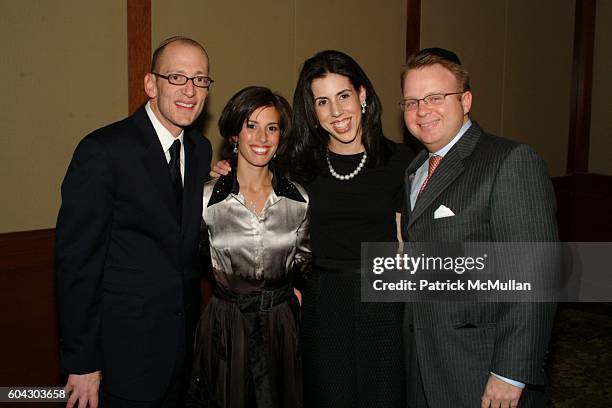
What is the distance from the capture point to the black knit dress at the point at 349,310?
2.71 metres

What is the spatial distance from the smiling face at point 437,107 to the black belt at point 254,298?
981 millimetres

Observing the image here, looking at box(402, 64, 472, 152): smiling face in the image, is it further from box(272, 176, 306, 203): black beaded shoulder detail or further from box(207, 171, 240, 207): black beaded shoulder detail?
box(207, 171, 240, 207): black beaded shoulder detail

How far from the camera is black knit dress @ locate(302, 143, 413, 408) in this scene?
271 cm

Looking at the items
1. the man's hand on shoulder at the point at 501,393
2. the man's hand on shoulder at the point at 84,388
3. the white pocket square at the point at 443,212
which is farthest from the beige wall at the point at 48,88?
the man's hand on shoulder at the point at 501,393

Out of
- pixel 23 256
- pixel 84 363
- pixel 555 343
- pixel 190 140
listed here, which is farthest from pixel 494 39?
pixel 84 363

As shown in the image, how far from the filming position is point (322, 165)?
290 centimetres

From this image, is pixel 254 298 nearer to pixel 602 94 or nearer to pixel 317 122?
pixel 317 122

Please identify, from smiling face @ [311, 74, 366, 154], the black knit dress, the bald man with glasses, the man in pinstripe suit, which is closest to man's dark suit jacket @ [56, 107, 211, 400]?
the bald man with glasses

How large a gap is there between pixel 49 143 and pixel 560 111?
5676mm

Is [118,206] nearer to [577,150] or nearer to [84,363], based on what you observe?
[84,363]

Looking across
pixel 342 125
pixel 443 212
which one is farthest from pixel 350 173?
pixel 443 212

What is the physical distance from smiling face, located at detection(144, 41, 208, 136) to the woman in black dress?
23.6 inches

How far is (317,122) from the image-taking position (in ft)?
9.57

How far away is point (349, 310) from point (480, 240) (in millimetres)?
830
